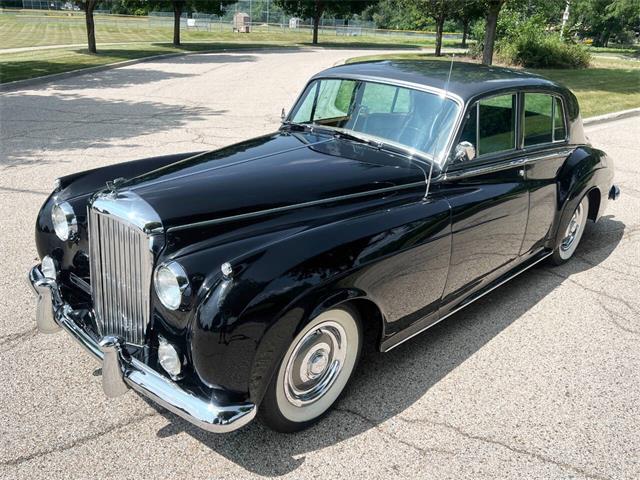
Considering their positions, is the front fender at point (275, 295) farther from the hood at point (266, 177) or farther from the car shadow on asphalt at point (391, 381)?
the car shadow on asphalt at point (391, 381)

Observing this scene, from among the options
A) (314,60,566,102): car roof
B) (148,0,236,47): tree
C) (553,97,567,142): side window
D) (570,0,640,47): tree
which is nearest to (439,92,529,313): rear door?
(314,60,566,102): car roof

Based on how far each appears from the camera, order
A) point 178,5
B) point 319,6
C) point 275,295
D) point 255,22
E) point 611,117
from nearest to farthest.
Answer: point 275,295
point 611,117
point 178,5
point 319,6
point 255,22

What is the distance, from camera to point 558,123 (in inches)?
179

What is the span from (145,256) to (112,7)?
7948 cm

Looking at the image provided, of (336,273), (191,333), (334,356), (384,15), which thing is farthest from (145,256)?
(384,15)

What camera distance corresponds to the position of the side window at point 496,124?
365 cm

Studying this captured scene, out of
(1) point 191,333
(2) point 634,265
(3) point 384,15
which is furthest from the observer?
(3) point 384,15

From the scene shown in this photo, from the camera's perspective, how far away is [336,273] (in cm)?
262

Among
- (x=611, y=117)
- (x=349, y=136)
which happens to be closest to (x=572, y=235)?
(x=349, y=136)

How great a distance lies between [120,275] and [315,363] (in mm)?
1052

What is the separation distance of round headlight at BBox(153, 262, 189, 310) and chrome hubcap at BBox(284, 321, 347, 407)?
0.60 meters

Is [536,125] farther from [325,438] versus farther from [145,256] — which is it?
[145,256]

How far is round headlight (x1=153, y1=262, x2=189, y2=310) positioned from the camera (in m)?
2.41

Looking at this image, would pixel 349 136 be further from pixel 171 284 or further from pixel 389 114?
pixel 171 284
